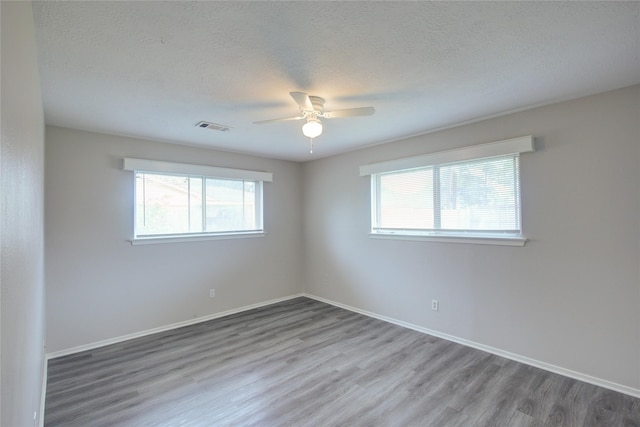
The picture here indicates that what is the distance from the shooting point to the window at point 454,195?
3080 mm

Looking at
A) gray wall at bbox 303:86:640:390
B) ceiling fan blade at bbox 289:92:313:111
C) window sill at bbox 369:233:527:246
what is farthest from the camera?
window sill at bbox 369:233:527:246

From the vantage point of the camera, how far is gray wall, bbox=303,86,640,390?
2.45 m

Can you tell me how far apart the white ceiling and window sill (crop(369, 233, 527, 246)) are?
1262 mm

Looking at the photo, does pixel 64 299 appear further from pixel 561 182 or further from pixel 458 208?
pixel 561 182

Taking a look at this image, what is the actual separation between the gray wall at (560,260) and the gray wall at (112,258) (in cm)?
264

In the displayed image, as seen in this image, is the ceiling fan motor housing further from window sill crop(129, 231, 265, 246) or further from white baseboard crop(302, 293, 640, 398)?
white baseboard crop(302, 293, 640, 398)

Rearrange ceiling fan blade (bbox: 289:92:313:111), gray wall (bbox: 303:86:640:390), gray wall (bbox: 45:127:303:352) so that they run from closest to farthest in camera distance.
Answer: ceiling fan blade (bbox: 289:92:313:111), gray wall (bbox: 303:86:640:390), gray wall (bbox: 45:127:303:352)

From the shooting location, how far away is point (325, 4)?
4.78 feet

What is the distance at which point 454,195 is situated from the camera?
11.6ft

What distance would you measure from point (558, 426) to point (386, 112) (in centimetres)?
279

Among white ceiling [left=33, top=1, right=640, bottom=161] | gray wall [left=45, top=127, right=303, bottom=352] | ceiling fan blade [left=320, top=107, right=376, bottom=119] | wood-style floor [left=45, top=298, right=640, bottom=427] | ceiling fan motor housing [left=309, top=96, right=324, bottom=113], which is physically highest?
white ceiling [left=33, top=1, right=640, bottom=161]

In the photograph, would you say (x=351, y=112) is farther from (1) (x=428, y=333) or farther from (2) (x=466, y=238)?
(1) (x=428, y=333)

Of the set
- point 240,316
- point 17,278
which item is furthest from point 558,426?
point 240,316

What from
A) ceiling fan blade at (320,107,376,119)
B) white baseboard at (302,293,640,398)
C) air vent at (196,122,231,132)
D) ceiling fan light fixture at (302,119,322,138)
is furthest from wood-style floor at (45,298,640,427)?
air vent at (196,122,231,132)
